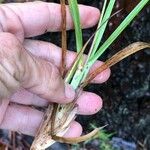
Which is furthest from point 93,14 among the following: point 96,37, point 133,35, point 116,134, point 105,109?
point 116,134

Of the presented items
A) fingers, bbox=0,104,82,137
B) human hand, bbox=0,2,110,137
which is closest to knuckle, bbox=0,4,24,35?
human hand, bbox=0,2,110,137

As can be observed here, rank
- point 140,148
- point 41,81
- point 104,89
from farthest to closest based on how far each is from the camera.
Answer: point 140,148 < point 104,89 < point 41,81

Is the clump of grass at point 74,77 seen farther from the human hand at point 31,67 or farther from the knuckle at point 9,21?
the knuckle at point 9,21

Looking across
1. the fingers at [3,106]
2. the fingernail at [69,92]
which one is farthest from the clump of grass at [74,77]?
the fingers at [3,106]

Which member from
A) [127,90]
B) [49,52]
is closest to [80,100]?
[49,52]

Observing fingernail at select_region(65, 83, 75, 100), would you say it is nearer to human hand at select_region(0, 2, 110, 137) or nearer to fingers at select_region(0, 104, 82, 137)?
human hand at select_region(0, 2, 110, 137)

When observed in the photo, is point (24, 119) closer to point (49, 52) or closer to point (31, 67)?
point (49, 52)

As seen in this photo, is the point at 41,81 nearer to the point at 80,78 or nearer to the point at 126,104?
the point at 80,78
